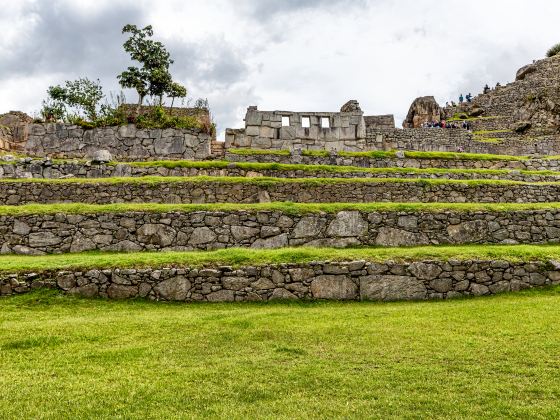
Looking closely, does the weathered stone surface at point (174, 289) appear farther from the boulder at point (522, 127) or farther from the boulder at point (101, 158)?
the boulder at point (522, 127)

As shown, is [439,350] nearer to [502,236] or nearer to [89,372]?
[89,372]

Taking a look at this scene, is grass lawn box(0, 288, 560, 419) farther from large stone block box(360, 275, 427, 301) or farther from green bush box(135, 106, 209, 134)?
green bush box(135, 106, 209, 134)

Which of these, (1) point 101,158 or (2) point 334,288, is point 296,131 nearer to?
(1) point 101,158

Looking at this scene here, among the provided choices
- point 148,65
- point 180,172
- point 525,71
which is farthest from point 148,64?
point 525,71

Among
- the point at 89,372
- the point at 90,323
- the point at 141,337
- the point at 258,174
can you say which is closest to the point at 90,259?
the point at 90,323

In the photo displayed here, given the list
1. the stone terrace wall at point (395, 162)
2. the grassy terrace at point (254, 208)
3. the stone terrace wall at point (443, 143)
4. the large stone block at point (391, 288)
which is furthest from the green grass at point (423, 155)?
the large stone block at point (391, 288)

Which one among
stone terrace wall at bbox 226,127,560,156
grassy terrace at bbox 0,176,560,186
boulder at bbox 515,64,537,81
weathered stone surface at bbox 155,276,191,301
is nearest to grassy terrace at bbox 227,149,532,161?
stone terrace wall at bbox 226,127,560,156

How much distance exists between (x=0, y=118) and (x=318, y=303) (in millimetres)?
25792

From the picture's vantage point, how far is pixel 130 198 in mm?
15500

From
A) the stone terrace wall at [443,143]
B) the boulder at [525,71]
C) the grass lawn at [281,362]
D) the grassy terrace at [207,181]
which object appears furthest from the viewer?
the boulder at [525,71]

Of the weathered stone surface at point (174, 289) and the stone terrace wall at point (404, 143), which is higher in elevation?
the stone terrace wall at point (404, 143)

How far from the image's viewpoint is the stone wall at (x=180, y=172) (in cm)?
1819

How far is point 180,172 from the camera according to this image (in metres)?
19.0

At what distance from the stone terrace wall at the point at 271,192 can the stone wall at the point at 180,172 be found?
7.40 ft
